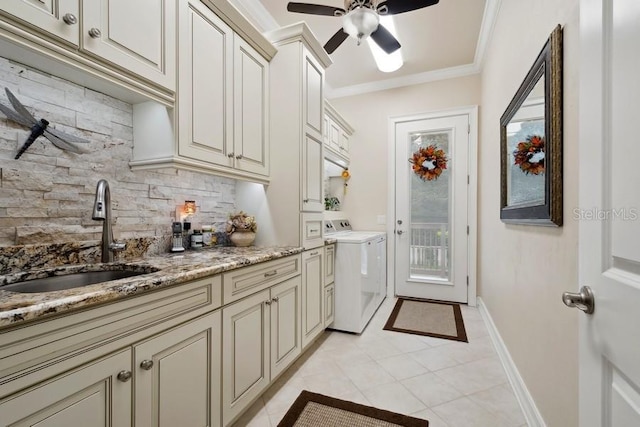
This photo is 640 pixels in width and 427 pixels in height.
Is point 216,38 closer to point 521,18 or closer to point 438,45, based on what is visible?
point 521,18

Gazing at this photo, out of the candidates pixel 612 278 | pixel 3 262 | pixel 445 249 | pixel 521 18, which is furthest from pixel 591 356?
pixel 445 249

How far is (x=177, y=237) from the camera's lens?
5.72 feet

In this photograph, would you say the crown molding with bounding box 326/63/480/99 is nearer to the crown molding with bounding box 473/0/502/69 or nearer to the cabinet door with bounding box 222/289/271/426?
the crown molding with bounding box 473/0/502/69

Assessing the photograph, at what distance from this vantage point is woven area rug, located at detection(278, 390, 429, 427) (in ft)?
4.93

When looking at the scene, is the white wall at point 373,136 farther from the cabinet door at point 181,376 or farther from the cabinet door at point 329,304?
the cabinet door at point 181,376

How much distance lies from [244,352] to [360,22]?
2188 mm

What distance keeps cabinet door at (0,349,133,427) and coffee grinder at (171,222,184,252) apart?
886 millimetres

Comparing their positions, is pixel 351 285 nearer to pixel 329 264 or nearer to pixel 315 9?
pixel 329 264

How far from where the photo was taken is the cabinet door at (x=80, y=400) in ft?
2.29

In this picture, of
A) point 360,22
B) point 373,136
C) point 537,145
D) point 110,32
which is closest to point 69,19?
point 110,32

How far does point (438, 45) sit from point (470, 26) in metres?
0.34

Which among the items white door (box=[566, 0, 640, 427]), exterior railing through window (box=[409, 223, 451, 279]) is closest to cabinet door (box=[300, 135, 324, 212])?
white door (box=[566, 0, 640, 427])

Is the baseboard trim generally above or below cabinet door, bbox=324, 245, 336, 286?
below

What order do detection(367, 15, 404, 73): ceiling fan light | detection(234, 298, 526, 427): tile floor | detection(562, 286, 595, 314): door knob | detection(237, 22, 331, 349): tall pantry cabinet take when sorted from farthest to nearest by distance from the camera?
detection(367, 15, 404, 73): ceiling fan light
detection(237, 22, 331, 349): tall pantry cabinet
detection(234, 298, 526, 427): tile floor
detection(562, 286, 595, 314): door knob
